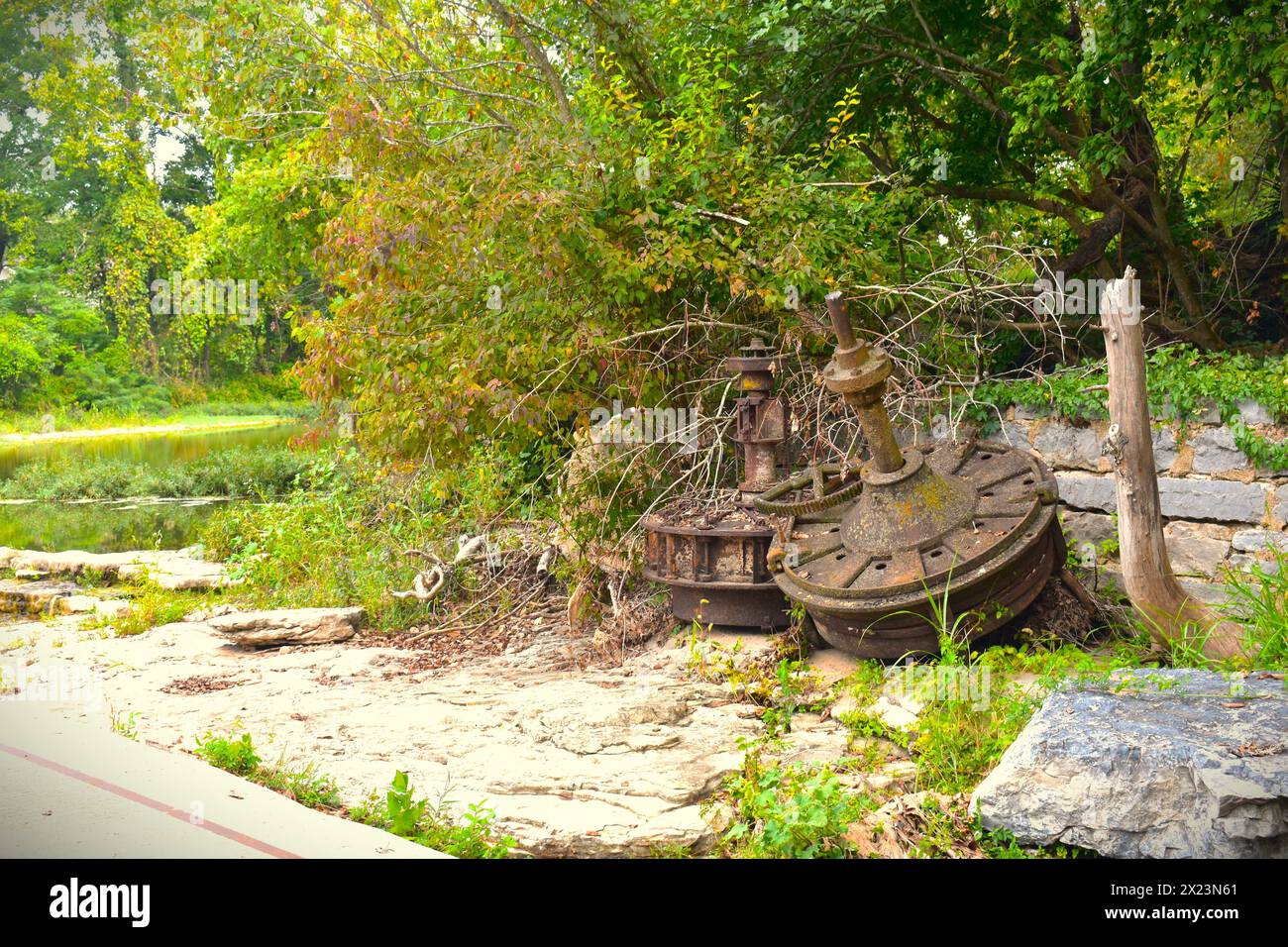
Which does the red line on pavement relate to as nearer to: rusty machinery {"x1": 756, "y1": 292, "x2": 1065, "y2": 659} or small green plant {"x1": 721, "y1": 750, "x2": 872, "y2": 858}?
small green plant {"x1": 721, "y1": 750, "x2": 872, "y2": 858}

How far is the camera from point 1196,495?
6891 millimetres

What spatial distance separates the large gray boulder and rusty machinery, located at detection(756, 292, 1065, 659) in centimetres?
143

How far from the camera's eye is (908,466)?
6.49m

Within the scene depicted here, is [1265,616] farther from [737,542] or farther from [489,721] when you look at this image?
[489,721]

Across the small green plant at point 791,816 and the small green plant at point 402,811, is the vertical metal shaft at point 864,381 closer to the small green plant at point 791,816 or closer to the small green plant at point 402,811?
the small green plant at point 791,816

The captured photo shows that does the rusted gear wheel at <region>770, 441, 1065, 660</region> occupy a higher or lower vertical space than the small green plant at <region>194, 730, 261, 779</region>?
higher

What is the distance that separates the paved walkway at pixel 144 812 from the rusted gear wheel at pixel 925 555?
10.5 feet

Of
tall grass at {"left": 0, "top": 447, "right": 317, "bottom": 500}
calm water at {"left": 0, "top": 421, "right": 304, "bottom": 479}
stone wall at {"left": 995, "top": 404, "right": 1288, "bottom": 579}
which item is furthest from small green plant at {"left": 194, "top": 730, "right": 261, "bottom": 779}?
tall grass at {"left": 0, "top": 447, "right": 317, "bottom": 500}

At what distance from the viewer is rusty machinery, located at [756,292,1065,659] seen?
235 inches

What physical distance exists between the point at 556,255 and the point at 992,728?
181 inches

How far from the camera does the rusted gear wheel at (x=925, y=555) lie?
595 centimetres

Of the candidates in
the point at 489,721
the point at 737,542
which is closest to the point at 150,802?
the point at 489,721

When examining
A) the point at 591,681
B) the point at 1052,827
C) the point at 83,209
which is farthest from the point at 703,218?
the point at 83,209
